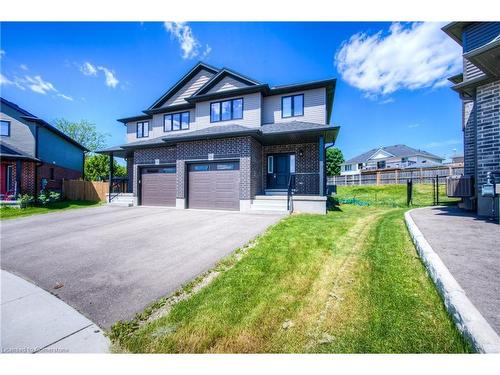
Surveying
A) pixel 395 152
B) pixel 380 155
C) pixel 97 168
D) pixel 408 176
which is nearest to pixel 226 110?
pixel 408 176

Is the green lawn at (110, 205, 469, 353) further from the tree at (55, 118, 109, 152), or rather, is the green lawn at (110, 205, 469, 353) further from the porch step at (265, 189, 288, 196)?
the tree at (55, 118, 109, 152)

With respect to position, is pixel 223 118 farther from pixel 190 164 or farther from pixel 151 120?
pixel 151 120

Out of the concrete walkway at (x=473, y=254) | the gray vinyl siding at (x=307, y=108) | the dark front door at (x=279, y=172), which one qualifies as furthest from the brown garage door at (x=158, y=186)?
the concrete walkway at (x=473, y=254)

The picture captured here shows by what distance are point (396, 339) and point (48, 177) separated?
79.5 ft

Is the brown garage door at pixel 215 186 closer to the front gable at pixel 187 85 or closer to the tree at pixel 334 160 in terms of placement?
the front gable at pixel 187 85

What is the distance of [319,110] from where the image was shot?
11914 millimetres

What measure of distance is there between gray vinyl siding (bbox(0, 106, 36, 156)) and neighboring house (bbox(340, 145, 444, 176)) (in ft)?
132

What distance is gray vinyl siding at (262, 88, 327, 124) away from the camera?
1188 centimetres

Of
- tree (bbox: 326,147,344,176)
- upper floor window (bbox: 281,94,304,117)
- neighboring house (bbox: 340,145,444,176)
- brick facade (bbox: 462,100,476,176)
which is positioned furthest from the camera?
tree (bbox: 326,147,344,176)

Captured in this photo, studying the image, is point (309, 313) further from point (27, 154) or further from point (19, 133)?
point (19, 133)

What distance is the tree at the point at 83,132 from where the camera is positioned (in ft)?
128

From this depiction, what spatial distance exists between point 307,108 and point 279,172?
13.1 feet

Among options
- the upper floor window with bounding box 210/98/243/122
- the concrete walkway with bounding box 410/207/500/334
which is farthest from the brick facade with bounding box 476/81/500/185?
the upper floor window with bounding box 210/98/243/122
